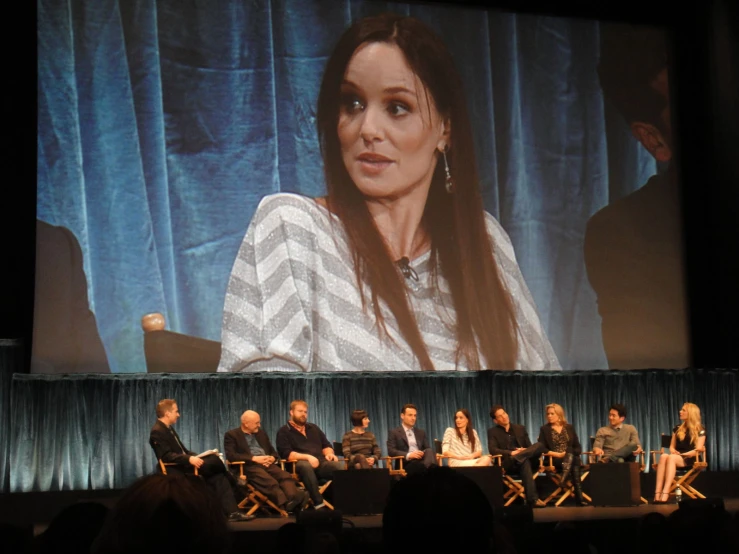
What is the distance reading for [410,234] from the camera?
26.7 ft

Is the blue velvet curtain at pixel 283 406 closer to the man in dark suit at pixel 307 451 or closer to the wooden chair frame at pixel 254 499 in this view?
the man in dark suit at pixel 307 451

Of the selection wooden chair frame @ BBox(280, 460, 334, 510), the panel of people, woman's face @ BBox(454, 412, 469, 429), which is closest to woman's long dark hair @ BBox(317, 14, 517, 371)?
woman's face @ BBox(454, 412, 469, 429)

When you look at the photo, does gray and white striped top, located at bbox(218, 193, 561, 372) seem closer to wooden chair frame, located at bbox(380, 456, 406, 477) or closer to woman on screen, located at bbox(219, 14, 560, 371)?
woman on screen, located at bbox(219, 14, 560, 371)

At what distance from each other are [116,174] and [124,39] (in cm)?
112

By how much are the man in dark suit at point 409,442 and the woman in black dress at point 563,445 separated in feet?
3.29

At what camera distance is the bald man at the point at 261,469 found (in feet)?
22.1

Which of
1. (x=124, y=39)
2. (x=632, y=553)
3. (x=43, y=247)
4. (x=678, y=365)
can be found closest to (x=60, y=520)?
(x=632, y=553)

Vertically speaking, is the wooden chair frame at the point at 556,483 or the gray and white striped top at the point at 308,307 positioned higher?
the gray and white striped top at the point at 308,307

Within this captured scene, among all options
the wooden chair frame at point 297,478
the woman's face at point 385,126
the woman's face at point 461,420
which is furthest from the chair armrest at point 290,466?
the woman's face at point 385,126

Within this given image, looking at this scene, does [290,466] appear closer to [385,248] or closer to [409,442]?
[409,442]

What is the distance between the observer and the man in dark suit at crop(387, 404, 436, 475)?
23.8 feet

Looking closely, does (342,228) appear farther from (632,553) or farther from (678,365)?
(632,553)

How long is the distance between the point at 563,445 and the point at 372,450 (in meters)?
1.61

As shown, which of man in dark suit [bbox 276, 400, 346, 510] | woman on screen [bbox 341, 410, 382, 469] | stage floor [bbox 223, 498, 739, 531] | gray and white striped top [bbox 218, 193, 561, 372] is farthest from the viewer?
gray and white striped top [bbox 218, 193, 561, 372]
